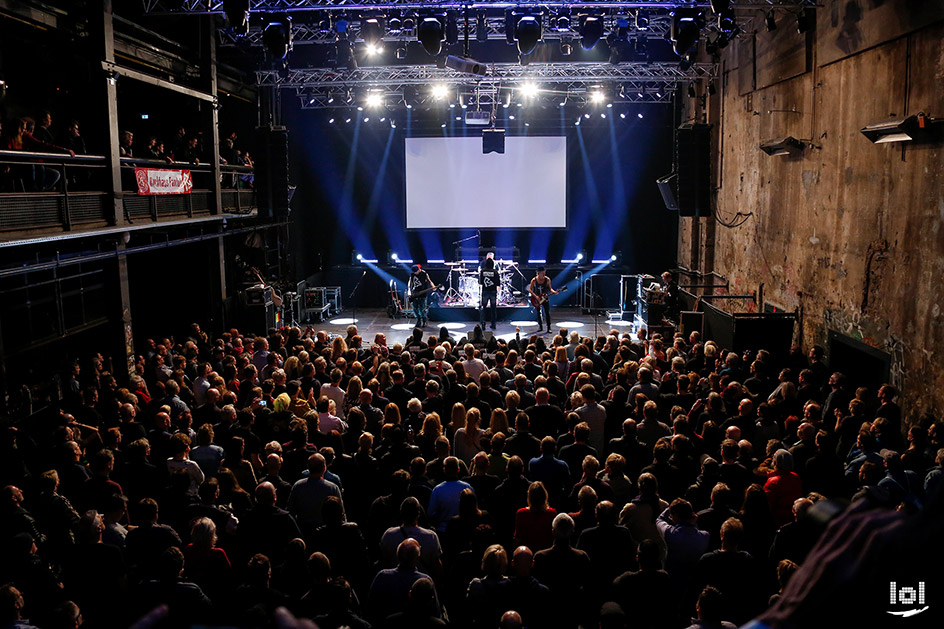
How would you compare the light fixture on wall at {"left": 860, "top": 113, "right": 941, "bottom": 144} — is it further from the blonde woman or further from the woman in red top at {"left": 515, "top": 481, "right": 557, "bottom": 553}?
the woman in red top at {"left": 515, "top": 481, "right": 557, "bottom": 553}

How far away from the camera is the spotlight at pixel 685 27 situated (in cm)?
1090

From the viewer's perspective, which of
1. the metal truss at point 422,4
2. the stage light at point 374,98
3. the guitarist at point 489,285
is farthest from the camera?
the stage light at point 374,98

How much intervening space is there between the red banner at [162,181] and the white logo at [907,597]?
1203 centimetres

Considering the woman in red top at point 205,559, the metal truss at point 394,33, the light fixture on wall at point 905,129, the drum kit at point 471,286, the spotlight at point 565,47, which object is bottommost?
the woman in red top at point 205,559

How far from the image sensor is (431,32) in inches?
419

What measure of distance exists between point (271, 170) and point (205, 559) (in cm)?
1106

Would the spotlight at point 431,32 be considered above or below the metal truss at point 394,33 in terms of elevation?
below

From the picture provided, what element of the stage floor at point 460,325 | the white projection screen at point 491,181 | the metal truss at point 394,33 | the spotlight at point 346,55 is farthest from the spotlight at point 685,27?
the white projection screen at point 491,181

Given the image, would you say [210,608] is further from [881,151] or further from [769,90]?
[769,90]

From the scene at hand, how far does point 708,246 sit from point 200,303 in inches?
436

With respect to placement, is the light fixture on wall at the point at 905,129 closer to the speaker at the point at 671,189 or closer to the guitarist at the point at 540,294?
the speaker at the point at 671,189

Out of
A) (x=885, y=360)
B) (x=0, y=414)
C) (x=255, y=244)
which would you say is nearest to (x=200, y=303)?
(x=255, y=244)

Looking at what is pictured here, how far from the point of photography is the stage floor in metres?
17.0

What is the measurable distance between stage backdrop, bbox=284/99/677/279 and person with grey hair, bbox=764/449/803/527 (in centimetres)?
1621
